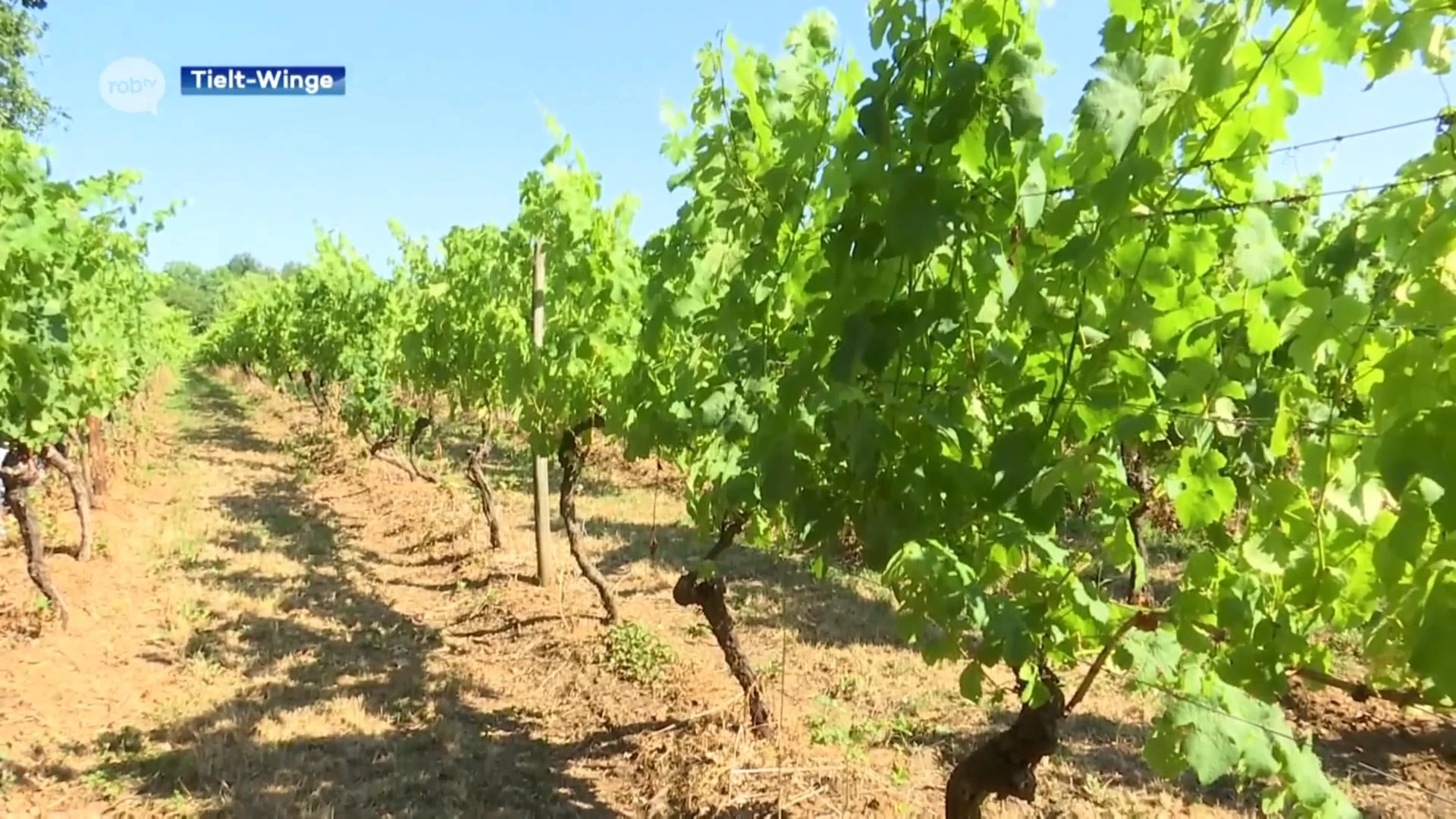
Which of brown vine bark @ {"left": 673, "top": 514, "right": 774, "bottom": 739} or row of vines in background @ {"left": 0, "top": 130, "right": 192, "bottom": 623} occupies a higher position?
row of vines in background @ {"left": 0, "top": 130, "right": 192, "bottom": 623}

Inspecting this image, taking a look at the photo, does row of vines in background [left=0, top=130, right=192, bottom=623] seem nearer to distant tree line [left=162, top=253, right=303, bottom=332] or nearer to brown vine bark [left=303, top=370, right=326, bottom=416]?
brown vine bark [left=303, top=370, right=326, bottom=416]

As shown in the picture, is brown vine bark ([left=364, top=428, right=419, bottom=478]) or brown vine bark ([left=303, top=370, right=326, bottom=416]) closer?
brown vine bark ([left=364, top=428, right=419, bottom=478])

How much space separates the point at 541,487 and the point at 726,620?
299 centimetres

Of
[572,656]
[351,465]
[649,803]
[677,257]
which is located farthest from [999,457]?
[351,465]

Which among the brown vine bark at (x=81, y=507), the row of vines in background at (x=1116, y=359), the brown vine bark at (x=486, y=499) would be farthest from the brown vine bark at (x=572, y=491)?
the brown vine bark at (x=81, y=507)

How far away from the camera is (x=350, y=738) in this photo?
→ 4801 mm

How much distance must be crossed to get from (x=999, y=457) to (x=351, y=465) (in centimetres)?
1360

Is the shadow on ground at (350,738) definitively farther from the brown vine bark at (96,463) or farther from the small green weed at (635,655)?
the brown vine bark at (96,463)

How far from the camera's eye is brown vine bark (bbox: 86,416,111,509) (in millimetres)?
9805

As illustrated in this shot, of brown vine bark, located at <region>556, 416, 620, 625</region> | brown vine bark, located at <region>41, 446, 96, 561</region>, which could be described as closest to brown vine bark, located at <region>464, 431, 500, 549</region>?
brown vine bark, located at <region>556, 416, 620, 625</region>

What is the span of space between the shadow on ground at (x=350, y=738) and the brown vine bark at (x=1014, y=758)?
2.11 meters

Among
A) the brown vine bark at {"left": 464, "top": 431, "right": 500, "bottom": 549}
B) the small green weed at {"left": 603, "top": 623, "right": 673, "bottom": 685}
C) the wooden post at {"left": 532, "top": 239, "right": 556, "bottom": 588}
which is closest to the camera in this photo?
the small green weed at {"left": 603, "top": 623, "right": 673, "bottom": 685}

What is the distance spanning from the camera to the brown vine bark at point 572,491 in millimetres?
6273

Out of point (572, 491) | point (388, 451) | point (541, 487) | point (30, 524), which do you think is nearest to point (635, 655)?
point (572, 491)
